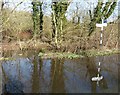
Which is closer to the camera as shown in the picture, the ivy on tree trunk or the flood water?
the flood water

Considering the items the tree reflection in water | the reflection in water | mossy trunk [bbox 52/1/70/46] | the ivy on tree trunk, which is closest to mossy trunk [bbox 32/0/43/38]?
mossy trunk [bbox 52/1/70/46]

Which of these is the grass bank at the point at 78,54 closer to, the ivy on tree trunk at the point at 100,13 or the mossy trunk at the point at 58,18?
the mossy trunk at the point at 58,18

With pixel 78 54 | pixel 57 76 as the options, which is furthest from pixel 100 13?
pixel 57 76

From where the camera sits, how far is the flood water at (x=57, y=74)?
7929mm

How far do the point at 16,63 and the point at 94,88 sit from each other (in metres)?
4.91

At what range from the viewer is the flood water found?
7929mm

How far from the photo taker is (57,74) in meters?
9.59

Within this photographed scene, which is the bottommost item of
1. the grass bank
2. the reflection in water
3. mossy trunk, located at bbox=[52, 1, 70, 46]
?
the reflection in water

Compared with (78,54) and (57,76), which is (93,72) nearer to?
(57,76)

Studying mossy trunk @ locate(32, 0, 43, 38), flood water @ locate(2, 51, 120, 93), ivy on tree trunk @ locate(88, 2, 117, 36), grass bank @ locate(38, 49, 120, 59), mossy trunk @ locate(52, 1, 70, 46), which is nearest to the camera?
flood water @ locate(2, 51, 120, 93)

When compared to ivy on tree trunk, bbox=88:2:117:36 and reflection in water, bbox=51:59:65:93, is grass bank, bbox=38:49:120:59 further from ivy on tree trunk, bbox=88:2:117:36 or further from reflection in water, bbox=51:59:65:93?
ivy on tree trunk, bbox=88:2:117:36

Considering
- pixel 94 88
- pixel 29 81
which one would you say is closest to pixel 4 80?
pixel 29 81

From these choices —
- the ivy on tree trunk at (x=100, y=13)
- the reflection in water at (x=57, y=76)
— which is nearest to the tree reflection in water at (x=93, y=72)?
the reflection in water at (x=57, y=76)

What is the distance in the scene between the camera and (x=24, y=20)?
50.4 feet
